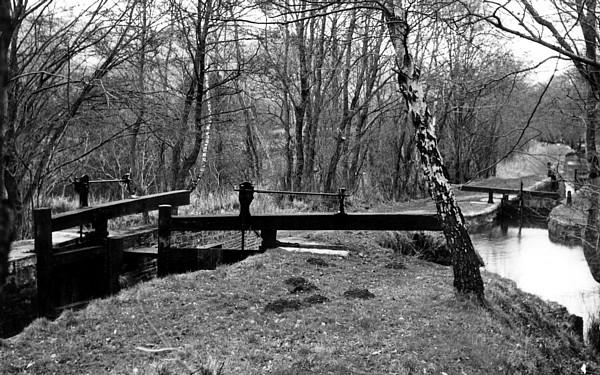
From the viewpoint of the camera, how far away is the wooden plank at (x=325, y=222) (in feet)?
26.9

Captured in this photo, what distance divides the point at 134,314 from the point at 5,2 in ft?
16.9

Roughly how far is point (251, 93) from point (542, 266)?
10584 mm

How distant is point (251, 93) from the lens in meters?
18.5

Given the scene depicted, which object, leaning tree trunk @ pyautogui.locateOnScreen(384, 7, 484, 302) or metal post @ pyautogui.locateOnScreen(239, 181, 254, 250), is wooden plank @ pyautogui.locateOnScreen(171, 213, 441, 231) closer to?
metal post @ pyautogui.locateOnScreen(239, 181, 254, 250)

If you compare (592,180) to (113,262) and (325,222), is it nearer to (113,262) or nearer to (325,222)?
(325,222)

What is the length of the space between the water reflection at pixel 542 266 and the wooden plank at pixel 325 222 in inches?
157

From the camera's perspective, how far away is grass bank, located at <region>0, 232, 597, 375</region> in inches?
176

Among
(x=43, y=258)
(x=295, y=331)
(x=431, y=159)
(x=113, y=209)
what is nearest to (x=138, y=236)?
(x=113, y=209)

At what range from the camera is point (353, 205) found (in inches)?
658

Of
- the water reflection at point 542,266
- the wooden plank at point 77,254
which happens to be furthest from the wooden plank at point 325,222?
the water reflection at point 542,266

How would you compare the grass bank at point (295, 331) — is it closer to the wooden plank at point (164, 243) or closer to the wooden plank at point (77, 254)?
the wooden plank at point (164, 243)

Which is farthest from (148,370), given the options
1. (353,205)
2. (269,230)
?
(353,205)

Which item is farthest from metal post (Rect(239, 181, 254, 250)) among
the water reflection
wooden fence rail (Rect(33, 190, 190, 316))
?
the water reflection

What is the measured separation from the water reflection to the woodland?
9.21 feet
